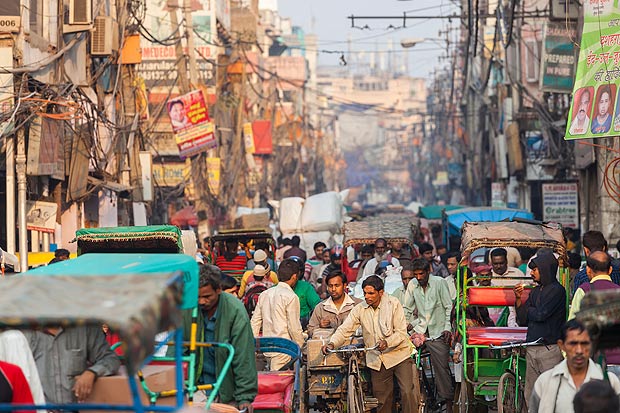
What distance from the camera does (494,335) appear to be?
1211 centimetres

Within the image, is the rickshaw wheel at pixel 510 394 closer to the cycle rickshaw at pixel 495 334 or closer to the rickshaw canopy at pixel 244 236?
the cycle rickshaw at pixel 495 334

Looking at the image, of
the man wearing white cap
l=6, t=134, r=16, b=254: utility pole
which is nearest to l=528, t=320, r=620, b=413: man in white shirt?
the man wearing white cap

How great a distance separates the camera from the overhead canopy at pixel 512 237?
12.5 metres

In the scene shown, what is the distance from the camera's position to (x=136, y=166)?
30297 millimetres

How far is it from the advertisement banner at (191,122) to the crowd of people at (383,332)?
16.3 meters

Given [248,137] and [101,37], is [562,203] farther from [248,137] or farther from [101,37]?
[248,137]

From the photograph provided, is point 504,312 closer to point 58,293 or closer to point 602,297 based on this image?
point 602,297

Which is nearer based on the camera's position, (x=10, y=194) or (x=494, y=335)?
(x=494, y=335)

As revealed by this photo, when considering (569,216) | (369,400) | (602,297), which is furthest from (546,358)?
(569,216)

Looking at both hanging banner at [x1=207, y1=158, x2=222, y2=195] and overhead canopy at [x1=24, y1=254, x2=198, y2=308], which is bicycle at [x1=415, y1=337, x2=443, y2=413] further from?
hanging banner at [x1=207, y1=158, x2=222, y2=195]

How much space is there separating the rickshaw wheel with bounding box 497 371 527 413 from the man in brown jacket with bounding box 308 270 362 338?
1909 millimetres

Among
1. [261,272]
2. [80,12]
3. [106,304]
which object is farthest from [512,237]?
[80,12]

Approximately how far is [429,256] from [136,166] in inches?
453

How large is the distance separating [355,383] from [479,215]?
63.3ft
